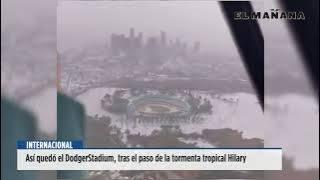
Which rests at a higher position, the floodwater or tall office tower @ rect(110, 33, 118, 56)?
tall office tower @ rect(110, 33, 118, 56)

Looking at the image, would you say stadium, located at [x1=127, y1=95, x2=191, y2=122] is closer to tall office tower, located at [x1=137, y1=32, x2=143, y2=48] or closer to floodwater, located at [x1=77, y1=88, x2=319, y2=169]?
floodwater, located at [x1=77, y1=88, x2=319, y2=169]

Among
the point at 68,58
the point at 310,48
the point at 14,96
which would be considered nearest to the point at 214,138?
the point at 310,48

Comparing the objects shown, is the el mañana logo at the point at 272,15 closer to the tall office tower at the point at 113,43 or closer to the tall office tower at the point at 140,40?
the tall office tower at the point at 140,40

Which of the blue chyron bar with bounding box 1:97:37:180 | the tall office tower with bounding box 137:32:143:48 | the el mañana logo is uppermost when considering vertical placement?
the el mañana logo

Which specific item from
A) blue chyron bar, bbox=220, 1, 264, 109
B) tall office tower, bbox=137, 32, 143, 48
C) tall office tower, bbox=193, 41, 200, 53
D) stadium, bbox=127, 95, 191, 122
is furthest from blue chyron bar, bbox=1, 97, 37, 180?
blue chyron bar, bbox=220, 1, 264, 109

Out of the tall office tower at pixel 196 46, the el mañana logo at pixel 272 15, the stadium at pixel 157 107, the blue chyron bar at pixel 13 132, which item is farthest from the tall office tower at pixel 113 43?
the el mañana logo at pixel 272 15

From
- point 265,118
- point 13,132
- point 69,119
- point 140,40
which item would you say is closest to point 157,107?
point 140,40
